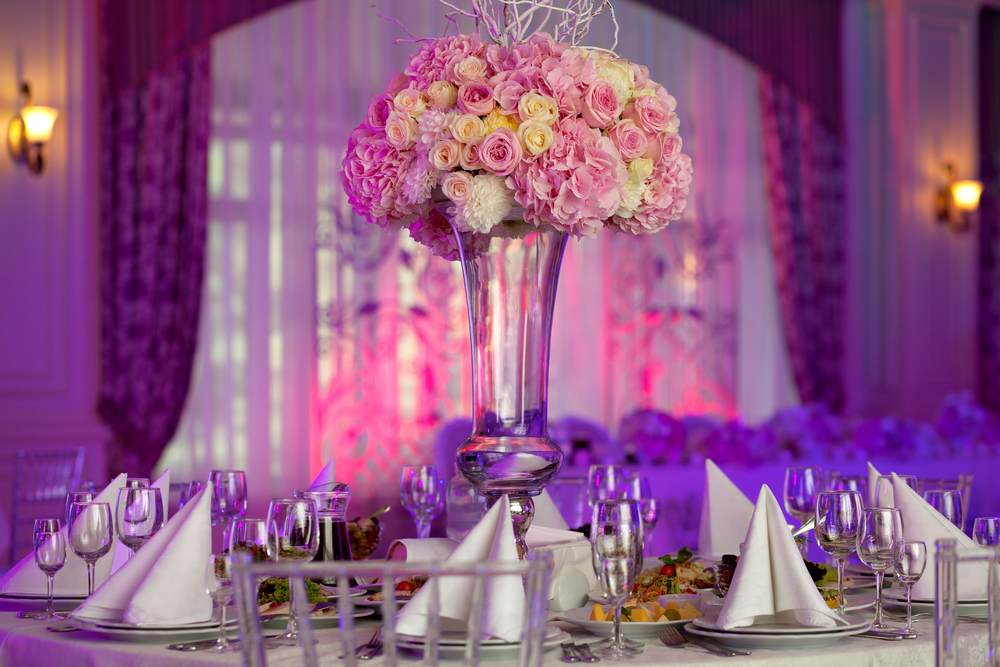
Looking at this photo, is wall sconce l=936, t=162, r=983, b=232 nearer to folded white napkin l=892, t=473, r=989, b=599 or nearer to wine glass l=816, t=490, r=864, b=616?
folded white napkin l=892, t=473, r=989, b=599

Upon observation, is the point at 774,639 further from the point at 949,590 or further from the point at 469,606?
the point at 469,606

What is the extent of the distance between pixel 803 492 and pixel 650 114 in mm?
813

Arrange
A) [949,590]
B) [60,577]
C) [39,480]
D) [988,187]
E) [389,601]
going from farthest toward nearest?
[988,187] → [39,480] → [60,577] → [949,590] → [389,601]

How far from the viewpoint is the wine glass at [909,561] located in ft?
5.22

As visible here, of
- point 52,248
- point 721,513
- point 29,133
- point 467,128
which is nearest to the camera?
point 467,128

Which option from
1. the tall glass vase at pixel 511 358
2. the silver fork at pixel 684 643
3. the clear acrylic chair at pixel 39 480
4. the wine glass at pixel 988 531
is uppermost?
the tall glass vase at pixel 511 358

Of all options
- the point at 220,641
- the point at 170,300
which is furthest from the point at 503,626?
the point at 170,300

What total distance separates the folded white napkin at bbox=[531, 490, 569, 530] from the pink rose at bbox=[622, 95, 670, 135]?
0.82m

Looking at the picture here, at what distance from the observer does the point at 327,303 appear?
579 cm

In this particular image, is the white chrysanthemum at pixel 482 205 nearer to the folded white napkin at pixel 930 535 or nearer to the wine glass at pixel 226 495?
the wine glass at pixel 226 495

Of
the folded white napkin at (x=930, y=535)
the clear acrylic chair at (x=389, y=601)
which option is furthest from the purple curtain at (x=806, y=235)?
the clear acrylic chair at (x=389, y=601)

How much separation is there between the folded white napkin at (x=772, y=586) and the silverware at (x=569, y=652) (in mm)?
209

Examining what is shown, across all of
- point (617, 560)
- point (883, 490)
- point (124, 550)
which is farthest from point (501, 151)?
point (124, 550)

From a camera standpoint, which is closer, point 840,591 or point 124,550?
point 840,591
